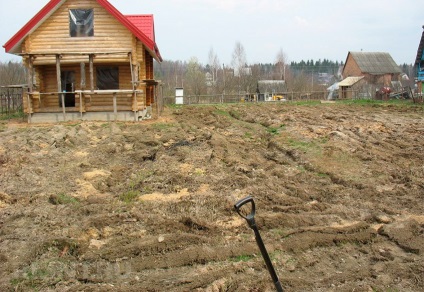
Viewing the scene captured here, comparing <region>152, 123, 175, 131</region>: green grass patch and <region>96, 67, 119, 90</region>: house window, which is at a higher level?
<region>96, 67, 119, 90</region>: house window

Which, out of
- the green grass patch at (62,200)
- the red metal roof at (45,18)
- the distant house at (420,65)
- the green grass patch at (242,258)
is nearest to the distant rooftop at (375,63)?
the distant house at (420,65)

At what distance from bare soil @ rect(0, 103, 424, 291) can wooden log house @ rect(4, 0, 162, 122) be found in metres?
4.86

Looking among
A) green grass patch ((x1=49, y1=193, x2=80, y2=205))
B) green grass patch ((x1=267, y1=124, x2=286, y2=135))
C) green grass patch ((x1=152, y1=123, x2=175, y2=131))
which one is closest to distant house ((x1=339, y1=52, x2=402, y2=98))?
green grass patch ((x1=267, y1=124, x2=286, y2=135))

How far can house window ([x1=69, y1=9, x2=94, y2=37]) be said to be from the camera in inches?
757

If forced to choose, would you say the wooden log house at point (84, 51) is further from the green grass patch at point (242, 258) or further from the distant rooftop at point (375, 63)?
the distant rooftop at point (375, 63)

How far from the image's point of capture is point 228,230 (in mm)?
6613

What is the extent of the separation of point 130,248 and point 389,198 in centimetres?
530

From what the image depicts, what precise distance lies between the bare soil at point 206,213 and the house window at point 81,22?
7.20 meters

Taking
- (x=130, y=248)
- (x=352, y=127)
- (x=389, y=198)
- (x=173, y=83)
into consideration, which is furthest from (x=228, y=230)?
(x=173, y=83)

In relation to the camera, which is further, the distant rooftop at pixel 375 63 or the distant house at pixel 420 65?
the distant rooftop at pixel 375 63

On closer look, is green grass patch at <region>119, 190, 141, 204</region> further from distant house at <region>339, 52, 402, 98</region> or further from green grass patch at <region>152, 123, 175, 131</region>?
distant house at <region>339, 52, 402, 98</region>

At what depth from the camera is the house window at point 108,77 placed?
2050 centimetres

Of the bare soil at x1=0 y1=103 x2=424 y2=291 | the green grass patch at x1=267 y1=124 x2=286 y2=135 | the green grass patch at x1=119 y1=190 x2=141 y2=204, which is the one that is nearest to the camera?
the bare soil at x1=0 y1=103 x2=424 y2=291

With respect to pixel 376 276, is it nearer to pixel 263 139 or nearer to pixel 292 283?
pixel 292 283
